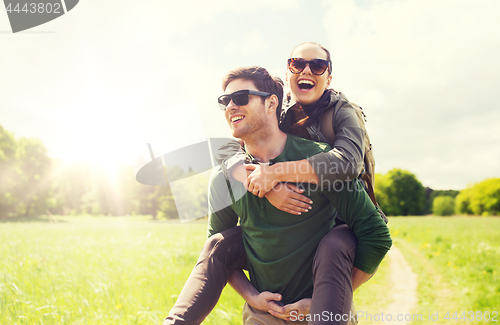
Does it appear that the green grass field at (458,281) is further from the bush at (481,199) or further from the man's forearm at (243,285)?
the bush at (481,199)

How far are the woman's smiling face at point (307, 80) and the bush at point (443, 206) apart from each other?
85.4 m

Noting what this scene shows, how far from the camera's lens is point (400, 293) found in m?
7.02

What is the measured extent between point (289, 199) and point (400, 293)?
21.1 ft

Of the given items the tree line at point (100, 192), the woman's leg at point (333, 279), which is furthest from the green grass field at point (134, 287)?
the tree line at point (100, 192)

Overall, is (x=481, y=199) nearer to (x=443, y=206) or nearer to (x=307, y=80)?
(x=443, y=206)

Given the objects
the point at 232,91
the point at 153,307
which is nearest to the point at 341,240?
the point at 232,91

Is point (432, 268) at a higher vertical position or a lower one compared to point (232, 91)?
lower

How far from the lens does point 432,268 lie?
9.47 metres

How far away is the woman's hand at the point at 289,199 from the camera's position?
213cm

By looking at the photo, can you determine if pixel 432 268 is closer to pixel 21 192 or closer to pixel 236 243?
pixel 236 243

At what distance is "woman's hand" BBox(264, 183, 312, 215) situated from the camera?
2.13 m

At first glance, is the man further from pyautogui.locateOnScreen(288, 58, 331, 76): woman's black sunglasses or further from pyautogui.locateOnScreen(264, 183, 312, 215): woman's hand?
pyautogui.locateOnScreen(288, 58, 331, 76): woman's black sunglasses

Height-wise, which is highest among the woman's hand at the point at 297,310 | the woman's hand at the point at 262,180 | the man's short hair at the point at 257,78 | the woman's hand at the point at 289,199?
the man's short hair at the point at 257,78

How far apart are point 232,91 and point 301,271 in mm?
1458
